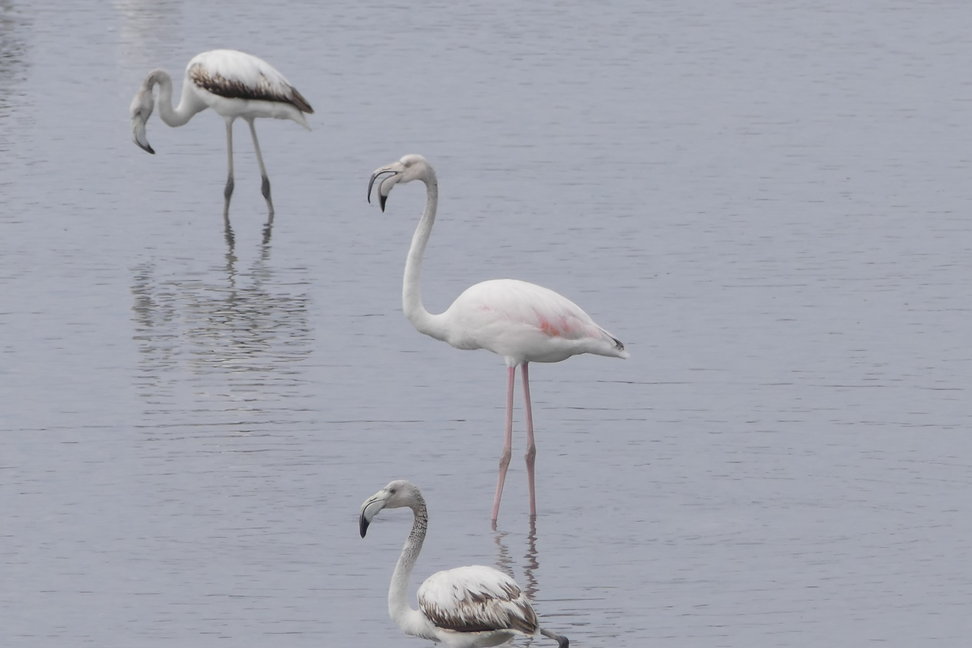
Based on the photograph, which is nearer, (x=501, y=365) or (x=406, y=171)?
(x=406, y=171)

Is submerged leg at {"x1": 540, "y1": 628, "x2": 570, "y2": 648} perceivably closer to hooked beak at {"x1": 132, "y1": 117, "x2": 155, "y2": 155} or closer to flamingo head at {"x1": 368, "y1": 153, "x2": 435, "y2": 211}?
flamingo head at {"x1": 368, "y1": 153, "x2": 435, "y2": 211}

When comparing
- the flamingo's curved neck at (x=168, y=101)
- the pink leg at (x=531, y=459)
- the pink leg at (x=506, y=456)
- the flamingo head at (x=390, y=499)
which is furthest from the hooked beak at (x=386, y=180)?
the flamingo's curved neck at (x=168, y=101)

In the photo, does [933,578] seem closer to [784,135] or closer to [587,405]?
[587,405]

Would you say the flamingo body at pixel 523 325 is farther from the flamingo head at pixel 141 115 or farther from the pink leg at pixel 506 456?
the flamingo head at pixel 141 115

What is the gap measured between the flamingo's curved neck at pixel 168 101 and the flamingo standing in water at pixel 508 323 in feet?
28.8

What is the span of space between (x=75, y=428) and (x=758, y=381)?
3.99 m

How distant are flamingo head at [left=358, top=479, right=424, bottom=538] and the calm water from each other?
1.72ft

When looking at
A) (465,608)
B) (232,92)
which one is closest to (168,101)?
(232,92)

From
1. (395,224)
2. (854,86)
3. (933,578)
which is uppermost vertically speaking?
(854,86)

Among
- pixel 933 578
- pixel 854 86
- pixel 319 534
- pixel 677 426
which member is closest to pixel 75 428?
pixel 319 534

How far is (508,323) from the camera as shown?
10.7 metres

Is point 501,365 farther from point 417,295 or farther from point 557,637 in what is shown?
point 557,637

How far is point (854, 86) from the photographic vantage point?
82.8 ft

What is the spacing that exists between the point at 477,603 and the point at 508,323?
2645 mm
